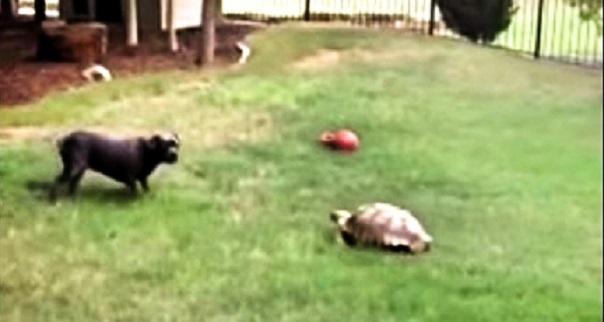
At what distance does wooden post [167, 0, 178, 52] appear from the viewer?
5.35 meters

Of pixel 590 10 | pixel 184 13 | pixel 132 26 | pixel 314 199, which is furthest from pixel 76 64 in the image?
pixel 590 10

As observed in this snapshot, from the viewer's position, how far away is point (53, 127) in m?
3.71

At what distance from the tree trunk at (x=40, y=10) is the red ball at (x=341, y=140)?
2.30 m

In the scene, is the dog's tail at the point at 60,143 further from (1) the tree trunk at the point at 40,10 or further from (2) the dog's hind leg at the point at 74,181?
(1) the tree trunk at the point at 40,10

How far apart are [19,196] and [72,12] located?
2.74 meters

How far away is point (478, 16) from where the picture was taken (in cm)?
367

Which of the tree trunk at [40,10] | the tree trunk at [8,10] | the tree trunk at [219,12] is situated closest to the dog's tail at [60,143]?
the tree trunk at [219,12]

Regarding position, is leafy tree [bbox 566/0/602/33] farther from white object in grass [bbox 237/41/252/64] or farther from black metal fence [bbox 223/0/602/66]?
white object in grass [bbox 237/41/252/64]

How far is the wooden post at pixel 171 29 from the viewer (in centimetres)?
535

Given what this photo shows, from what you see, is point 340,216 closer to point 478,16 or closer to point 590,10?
point 478,16

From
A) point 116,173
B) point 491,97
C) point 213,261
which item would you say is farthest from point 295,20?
point 213,261

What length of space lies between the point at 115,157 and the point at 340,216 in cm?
57

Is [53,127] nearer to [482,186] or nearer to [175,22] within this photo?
[482,186]

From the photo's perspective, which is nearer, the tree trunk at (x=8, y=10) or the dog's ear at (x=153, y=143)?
the dog's ear at (x=153, y=143)
